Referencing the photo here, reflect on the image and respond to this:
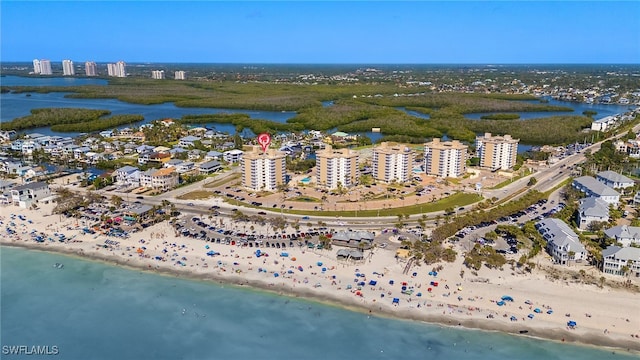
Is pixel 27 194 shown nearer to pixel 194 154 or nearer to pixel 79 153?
pixel 79 153

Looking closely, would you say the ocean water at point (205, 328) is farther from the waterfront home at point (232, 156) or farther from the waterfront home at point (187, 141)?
the waterfront home at point (187, 141)

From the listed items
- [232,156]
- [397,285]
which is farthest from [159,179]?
[397,285]

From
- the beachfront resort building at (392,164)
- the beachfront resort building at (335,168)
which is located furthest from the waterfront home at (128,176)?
the beachfront resort building at (392,164)

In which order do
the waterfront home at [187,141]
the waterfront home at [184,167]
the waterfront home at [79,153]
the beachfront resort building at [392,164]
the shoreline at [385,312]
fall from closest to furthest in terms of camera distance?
the shoreline at [385,312] → the beachfront resort building at [392,164] → the waterfront home at [184,167] → the waterfront home at [79,153] → the waterfront home at [187,141]

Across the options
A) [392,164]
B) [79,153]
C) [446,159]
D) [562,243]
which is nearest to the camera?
[562,243]

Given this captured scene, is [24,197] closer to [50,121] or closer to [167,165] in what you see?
[167,165]

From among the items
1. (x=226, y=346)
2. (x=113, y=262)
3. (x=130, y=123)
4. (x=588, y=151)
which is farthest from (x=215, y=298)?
(x=130, y=123)
